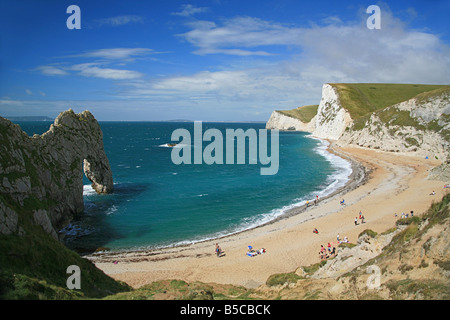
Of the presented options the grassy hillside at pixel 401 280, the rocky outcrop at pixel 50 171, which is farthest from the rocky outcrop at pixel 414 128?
the rocky outcrop at pixel 50 171

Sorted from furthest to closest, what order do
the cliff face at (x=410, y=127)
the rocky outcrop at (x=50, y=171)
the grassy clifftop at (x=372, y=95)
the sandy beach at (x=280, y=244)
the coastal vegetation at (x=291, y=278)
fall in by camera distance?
the grassy clifftop at (x=372, y=95) → the cliff face at (x=410, y=127) → the sandy beach at (x=280, y=244) → the rocky outcrop at (x=50, y=171) → the coastal vegetation at (x=291, y=278)

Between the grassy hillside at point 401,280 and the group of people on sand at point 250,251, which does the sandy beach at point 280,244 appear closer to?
the group of people on sand at point 250,251

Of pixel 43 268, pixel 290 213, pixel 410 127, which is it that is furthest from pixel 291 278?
pixel 410 127

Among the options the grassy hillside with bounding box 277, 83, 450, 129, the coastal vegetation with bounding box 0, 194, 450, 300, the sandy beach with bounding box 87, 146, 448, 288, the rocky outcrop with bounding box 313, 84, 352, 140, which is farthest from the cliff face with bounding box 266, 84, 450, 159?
the coastal vegetation with bounding box 0, 194, 450, 300

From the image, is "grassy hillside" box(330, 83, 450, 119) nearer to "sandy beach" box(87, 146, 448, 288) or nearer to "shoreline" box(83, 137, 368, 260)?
"shoreline" box(83, 137, 368, 260)
